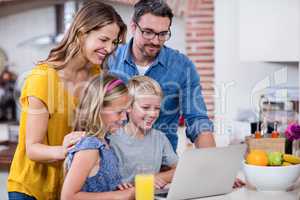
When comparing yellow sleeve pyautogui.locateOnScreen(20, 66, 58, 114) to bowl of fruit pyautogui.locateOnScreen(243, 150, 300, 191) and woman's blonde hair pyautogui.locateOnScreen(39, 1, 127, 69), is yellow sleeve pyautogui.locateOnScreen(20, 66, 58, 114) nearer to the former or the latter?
woman's blonde hair pyautogui.locateOnScreen(39, 1, 127, 69)

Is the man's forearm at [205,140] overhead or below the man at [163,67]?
below

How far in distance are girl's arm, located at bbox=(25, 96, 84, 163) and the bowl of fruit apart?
59cm

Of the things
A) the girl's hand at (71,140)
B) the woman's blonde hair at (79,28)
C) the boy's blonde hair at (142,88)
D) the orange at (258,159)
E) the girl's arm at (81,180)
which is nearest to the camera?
the girl's arm at (81,180)

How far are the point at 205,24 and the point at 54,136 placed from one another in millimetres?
2091

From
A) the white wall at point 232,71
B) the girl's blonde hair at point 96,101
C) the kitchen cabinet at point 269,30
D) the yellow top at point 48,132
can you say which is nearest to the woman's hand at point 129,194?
the girl's blonde hair at point 96,101

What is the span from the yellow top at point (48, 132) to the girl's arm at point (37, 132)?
22 mm

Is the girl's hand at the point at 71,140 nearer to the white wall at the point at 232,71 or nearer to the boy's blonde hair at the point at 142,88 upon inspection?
the boy's blonde hair at the point at 142,88

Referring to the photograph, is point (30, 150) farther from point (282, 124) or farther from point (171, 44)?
point (171, 44)

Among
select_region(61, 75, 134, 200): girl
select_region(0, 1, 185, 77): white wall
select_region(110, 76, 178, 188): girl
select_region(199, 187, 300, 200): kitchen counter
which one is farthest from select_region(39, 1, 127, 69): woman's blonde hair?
select_region(0, 1, 185, 77): white wall

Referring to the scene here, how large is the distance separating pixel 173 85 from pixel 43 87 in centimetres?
75

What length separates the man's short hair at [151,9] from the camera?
2.54 meters

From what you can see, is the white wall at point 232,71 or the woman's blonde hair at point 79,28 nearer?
the woman's blonde hair at point 79,28

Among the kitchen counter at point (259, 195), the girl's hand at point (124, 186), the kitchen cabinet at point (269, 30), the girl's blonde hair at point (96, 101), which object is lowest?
the kitchen counter at point (259, 195)

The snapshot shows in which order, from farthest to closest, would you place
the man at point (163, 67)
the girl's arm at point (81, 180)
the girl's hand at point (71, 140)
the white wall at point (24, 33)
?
the white wall at point (24, 33), the man at point (163, 67), the girl's hand at point (71, 140), the girl's arm at point (81, 180)
